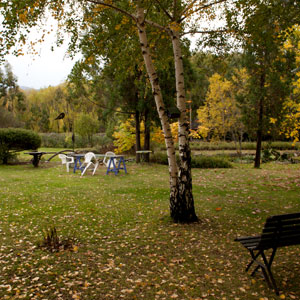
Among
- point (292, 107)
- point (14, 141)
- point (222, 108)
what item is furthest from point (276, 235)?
point (222, 108)

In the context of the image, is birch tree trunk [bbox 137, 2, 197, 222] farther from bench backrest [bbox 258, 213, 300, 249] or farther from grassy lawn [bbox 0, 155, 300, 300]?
bench backrest [bbox 258, 213, 300, 249]

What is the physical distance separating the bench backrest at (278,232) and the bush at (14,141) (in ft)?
49.6

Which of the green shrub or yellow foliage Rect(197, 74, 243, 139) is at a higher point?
yellow foliage Rect(197, 74, 243, 139)

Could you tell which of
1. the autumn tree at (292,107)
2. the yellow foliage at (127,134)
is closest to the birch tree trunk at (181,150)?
the autumn tree at (292,107)

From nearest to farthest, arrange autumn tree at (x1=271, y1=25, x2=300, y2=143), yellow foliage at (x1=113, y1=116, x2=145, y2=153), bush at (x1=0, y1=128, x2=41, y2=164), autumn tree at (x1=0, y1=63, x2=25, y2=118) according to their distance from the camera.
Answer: autumn tree at (x1=271, y1=25, x2=300, y2=143) → bush at (x1=0, y1=128, x2=41, y2=164) → yellow foliage at (x1=113, y1=116, x2=145, y2=153) → autumn tree at (x1=0, y1=63, x2=25, y2=118)

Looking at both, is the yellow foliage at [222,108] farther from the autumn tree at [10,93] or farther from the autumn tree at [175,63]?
the autumn tree at [10,93]

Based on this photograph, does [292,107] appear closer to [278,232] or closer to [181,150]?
[181,150]

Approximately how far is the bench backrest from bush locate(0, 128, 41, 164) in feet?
49.6

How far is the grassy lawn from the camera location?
327cm

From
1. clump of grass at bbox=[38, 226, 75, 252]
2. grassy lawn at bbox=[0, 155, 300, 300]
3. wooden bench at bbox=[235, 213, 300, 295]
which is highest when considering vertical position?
wooden bench at bbox=[235, 213, 300, 295]

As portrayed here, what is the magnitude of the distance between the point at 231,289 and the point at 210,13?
18.7 ft

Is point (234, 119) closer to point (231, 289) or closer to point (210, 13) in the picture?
point (210, 13)

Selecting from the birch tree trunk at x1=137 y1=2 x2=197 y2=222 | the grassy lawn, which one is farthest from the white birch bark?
the grassy lawn

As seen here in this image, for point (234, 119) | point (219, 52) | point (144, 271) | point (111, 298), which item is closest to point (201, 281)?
point (144, 271)
